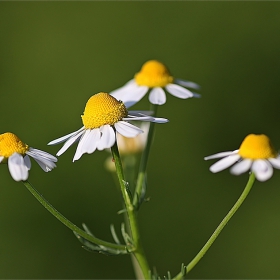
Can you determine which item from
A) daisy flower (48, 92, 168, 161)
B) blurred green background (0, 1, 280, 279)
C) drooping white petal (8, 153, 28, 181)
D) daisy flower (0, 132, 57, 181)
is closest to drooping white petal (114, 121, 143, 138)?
daisy flower (48, 92, 168, 161)

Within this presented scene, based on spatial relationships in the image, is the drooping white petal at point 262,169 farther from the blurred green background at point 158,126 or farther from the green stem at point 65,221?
the blurred green background at point 158,126

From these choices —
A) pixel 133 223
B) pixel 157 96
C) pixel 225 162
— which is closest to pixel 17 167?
pixel 133 223

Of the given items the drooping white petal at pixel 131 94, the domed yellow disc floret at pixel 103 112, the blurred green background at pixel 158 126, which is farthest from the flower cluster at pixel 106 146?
the blurred green background at pixel 158 126

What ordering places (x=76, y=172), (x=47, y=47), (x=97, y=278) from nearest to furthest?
1. (x=97, y=278)
2. (x=76, y=172)
3. (x=47, y=47)

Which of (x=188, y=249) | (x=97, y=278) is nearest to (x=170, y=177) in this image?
(x=188, y=249)

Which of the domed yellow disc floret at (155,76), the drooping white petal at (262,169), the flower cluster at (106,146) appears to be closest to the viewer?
the drooping white petal at (262,169)

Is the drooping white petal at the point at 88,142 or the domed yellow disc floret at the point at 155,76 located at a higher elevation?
the domed yellow disc floret at the point at 155,76

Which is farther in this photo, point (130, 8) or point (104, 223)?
point (130, 8)

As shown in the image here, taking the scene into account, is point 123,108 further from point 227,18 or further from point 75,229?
point 227,18
